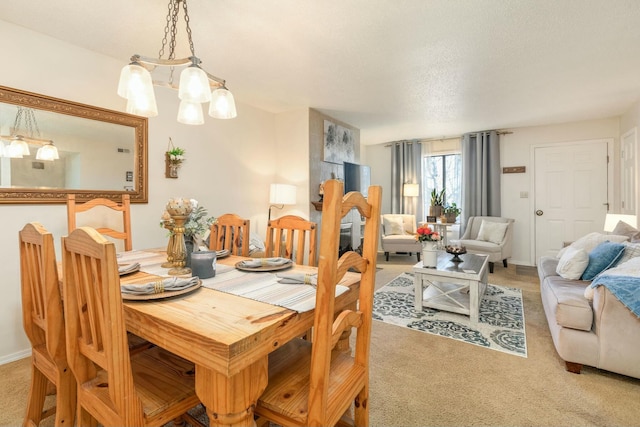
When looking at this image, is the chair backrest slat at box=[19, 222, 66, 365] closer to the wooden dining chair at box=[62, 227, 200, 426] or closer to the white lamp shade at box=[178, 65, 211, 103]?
the wooden dining chair at box=[62, 227, 200, 426]

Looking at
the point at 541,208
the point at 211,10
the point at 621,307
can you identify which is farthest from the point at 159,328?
the point at 541,208

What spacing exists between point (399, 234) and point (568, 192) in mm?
2694

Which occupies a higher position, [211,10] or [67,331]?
[211,10]

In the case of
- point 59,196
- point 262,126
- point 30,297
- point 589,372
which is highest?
point 262,126

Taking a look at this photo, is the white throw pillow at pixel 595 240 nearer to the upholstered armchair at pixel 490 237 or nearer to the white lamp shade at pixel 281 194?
the upholstered armchair at pixel 490 237

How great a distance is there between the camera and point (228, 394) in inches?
32.2

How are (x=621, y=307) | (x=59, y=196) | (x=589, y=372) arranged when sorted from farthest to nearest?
(x=59, y=196) < (x=589, y=372) < (x=621, y=307)

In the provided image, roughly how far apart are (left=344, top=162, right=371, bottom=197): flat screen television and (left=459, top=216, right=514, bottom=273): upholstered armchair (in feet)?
5.98

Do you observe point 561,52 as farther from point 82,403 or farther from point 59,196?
point 59,196

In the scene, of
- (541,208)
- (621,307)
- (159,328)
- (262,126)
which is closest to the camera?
(159,328)

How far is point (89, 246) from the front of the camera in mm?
840

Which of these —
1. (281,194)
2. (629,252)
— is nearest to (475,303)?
(629,252)

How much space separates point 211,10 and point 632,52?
331 cm

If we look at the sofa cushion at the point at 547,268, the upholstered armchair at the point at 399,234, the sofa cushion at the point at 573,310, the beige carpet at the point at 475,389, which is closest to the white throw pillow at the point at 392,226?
the upholstered armchair at the point at 399,234
